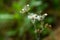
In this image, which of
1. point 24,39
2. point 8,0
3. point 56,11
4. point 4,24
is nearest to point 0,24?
point 4,24

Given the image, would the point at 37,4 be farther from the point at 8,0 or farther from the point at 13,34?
the point at 8,0

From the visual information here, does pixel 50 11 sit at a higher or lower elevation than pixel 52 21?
higher

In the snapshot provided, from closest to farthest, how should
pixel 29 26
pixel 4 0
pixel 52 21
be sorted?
pixel 29 26 → pixel 52 21 → pixel 4 0

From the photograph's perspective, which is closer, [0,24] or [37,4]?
[37,4]

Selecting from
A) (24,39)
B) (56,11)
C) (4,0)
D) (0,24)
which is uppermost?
(4,0)

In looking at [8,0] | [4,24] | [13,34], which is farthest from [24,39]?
[8,0]

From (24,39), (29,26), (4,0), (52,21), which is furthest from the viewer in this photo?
(4,0)

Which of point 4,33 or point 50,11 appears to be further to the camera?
point 50,11

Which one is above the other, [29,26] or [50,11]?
[50,11]

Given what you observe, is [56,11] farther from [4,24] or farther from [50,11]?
[4,24]
